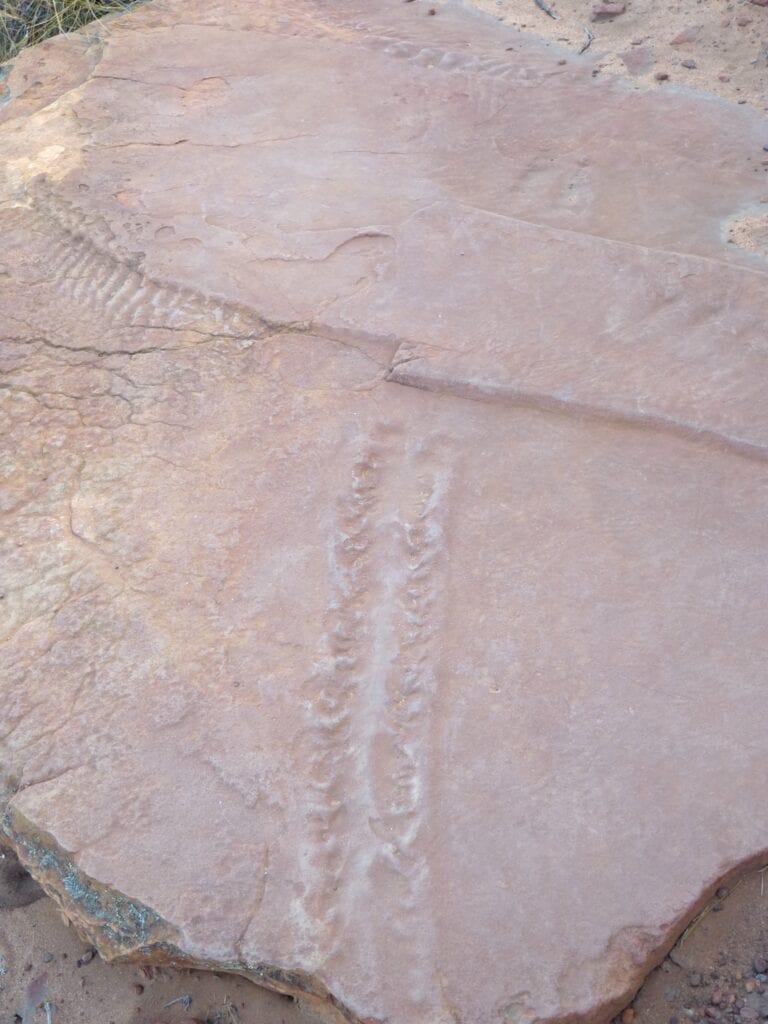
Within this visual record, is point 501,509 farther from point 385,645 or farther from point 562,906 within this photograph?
point 562,906

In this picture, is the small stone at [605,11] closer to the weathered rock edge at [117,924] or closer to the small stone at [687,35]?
→ the small stone at [687,35]

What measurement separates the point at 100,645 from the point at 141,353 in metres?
0.69

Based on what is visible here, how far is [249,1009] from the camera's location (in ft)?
5.41

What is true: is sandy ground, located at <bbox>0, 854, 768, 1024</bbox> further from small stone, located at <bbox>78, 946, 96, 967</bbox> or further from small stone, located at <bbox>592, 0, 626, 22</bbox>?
small stone, located at <bbox>592, 0, 626, 22</bbox>

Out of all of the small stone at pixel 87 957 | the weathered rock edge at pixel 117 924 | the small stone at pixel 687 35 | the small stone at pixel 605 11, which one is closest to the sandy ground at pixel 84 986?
the small stone at pixel 87 957

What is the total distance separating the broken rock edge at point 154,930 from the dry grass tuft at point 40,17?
278cm

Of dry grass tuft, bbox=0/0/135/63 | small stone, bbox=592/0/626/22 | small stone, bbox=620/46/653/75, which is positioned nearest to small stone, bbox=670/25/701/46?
small stone, bbox=620/46/653/75

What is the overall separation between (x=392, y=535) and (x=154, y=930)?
73 centimetres

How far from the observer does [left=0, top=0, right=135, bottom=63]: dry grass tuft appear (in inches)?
135

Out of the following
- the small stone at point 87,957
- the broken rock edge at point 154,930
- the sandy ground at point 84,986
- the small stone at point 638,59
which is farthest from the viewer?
the small stone at point 638,59

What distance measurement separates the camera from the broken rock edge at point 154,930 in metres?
1.40

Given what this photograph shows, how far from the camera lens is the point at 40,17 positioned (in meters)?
3.53

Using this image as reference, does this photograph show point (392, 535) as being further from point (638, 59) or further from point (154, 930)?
point (638, 59)

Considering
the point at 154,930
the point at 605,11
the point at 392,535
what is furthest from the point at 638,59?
the point at 154,930
